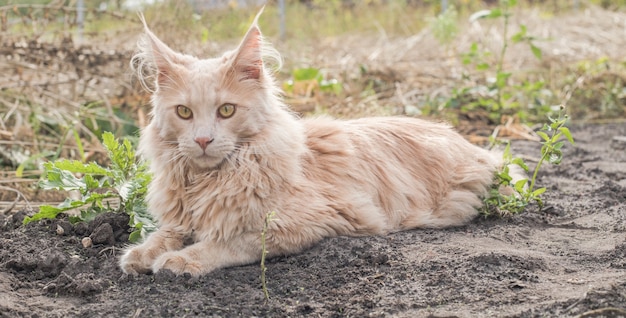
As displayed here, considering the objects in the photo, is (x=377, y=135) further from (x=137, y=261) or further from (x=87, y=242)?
(x=87, y=242)

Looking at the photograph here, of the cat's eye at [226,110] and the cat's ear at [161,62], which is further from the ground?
the cat's ear at [161,62]

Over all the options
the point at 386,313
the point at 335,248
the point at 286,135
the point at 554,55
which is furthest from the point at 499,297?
the point at 554,55

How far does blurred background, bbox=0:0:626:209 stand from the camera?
5.34 meters

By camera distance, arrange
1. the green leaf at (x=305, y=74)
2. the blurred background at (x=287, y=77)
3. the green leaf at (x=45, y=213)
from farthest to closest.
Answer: the green leaf at (x=305, y=74) → the blurred background at (x=287, y=77) → the green leaf at (x=45, y=213)

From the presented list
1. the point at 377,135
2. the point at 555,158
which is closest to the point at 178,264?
the point at 377,135

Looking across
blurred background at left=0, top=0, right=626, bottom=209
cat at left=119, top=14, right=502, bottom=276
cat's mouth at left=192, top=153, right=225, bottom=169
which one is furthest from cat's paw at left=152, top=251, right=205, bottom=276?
blurred background at left=0, top=0, right=626, bottom=209

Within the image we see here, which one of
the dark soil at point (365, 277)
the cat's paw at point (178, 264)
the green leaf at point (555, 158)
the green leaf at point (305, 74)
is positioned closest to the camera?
the dark soil at point (365, 277)

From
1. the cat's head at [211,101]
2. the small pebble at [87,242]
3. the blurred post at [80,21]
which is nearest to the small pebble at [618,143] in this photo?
the cat's head at [211,101]

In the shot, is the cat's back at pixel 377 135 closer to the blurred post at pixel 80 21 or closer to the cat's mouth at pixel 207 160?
the cat's mouth at pixel 207 160

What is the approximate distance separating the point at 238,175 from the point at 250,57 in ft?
1.76

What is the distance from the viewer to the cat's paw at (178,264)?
2.77 meters

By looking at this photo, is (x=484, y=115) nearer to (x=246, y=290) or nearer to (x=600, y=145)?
(x=600, y=145)

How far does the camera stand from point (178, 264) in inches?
109

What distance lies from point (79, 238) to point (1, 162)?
6.53 feet
